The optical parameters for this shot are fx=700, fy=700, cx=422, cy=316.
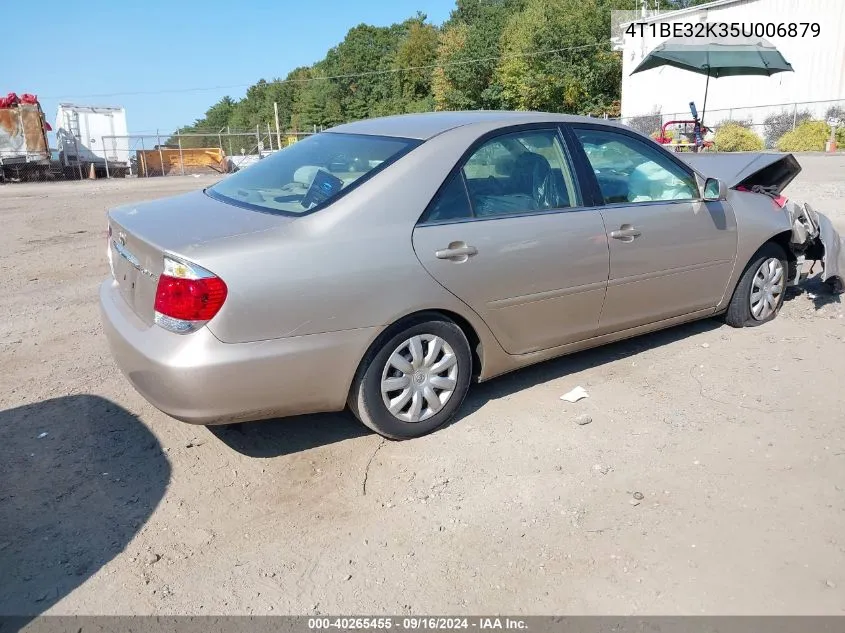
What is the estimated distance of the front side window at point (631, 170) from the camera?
4.36m

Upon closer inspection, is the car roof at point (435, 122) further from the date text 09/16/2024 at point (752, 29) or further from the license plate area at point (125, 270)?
the date text 09/16/2024 at point (752, 29)

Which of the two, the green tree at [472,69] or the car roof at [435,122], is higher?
the green tree at [472,69]

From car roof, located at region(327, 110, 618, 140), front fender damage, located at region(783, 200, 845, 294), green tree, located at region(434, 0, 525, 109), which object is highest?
green tree, located at region(434, 0, 525, 109)

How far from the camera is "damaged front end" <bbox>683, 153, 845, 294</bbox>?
5324 millimetres

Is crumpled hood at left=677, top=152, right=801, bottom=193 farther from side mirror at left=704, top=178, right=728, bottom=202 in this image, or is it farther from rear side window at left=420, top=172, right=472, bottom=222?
rear side window at left=420, top=172, right=472, bottom=222

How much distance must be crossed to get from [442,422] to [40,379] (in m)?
2.70

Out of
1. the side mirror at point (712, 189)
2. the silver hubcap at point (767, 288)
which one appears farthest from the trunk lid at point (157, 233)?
the silver hubcap at point (767, 288)

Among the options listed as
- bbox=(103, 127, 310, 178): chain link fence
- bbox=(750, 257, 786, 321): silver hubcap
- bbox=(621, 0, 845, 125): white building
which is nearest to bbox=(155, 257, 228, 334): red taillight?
bbox=(750, 257, 786, 321): silver hubcap

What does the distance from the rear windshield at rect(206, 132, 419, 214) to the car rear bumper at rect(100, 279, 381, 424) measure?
72cm

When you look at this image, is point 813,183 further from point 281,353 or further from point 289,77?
point 289,77

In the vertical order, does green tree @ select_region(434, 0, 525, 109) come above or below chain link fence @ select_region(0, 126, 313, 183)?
above

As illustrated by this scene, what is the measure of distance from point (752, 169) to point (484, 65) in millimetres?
60444

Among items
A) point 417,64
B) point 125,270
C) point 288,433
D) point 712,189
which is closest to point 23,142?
point 125,270

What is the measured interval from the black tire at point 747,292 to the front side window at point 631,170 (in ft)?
2.85
